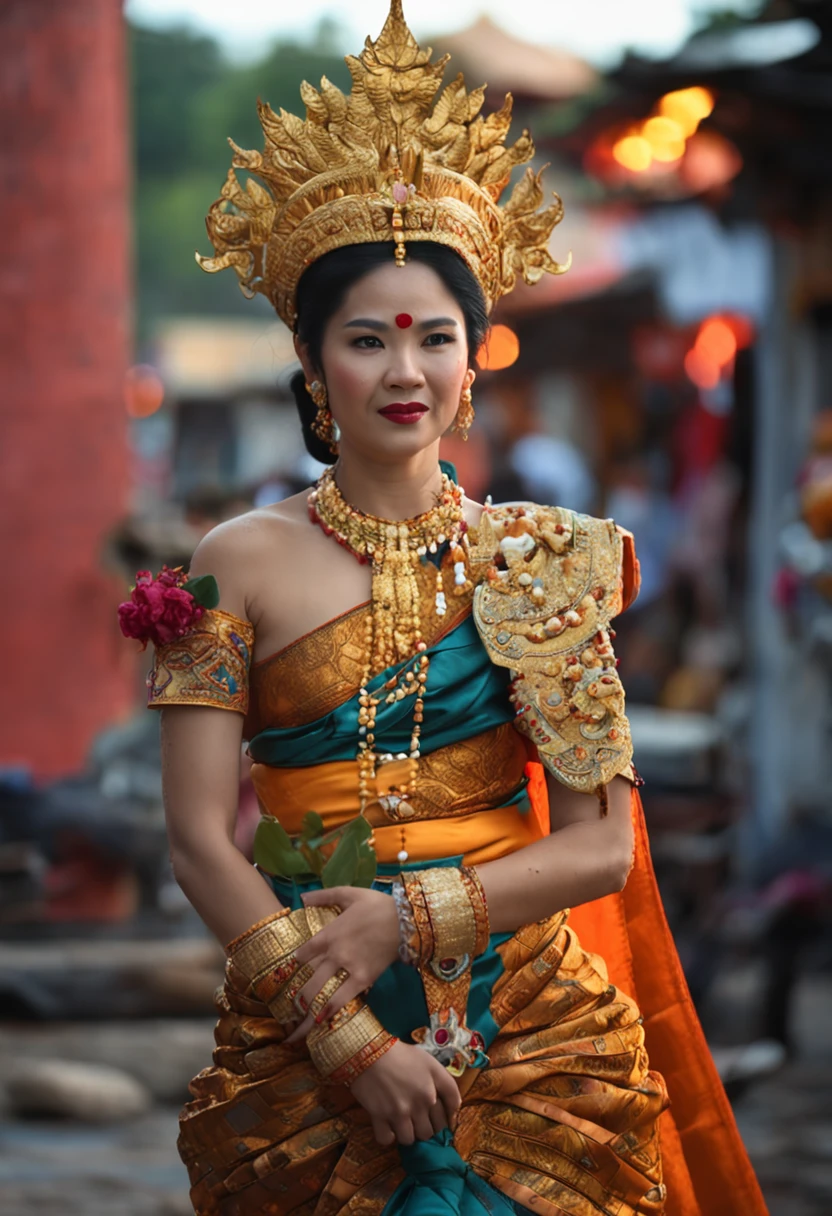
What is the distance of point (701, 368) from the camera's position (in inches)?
519

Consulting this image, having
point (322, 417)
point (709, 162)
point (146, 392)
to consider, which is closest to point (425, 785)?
point (322, 417)

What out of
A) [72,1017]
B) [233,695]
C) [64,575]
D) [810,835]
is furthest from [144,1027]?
[233,695]

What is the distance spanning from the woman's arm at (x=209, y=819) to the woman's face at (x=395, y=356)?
486mm

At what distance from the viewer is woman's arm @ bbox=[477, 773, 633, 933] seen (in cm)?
242

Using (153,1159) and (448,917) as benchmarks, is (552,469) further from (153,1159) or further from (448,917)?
(448,917)

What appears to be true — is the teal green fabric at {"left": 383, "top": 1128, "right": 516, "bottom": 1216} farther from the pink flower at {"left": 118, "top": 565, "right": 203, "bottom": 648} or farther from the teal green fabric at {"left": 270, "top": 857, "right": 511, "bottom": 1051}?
the pink flower at {"left": 118, "top": 565, "right": 203, "bottom": 648}

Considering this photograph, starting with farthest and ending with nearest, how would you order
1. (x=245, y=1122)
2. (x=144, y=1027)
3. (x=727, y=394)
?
1. (x=727, y=394)
2. (x=144, y=1027)
3. (x=245, y=1122)

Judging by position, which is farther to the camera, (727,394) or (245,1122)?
(727,394)

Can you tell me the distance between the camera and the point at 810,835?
6477 mm

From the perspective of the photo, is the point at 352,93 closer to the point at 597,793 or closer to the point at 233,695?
the point at 233,695

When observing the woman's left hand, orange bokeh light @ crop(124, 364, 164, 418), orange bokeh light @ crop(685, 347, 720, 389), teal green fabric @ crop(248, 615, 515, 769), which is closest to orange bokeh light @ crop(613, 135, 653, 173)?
orange bokeh light @ crop(685, 347, 720, 389)

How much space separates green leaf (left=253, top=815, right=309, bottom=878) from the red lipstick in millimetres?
617

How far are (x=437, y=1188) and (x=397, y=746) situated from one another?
622 millimetres

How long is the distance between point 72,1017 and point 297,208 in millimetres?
4436
